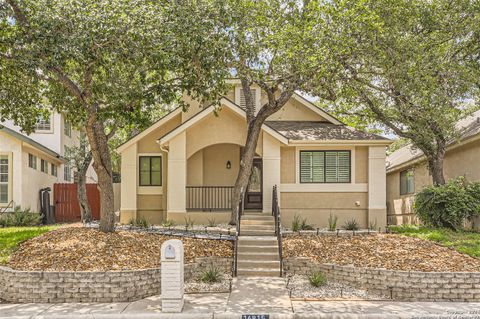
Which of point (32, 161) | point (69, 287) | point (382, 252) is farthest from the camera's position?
point (32, 161)

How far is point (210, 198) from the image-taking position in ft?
58.3

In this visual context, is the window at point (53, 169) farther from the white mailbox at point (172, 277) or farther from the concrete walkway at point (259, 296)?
the white mailbox at point (172, 277)

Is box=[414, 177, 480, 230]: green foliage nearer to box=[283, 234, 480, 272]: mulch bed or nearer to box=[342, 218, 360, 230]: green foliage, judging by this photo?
box=[342, 218, 360, 230]: green foliage

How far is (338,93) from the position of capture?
16953mm

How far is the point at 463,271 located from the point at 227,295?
17.2ft

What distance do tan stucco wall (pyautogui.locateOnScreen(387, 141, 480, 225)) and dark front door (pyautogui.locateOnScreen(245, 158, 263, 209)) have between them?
740cm

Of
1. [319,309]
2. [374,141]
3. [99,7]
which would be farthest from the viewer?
[374,141]

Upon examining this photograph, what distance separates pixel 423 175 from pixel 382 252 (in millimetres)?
11379

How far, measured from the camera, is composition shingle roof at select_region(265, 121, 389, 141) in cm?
1683

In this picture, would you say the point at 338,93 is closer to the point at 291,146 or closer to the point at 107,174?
the point at 291,146

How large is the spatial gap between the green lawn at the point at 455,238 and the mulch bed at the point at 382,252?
1.13 feet

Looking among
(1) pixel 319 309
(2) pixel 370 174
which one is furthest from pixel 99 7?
(2) pixel 370 174

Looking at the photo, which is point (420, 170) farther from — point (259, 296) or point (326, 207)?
point (259, 296)

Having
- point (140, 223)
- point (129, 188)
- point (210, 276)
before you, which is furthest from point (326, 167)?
point (210, 276)
